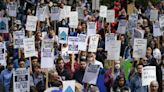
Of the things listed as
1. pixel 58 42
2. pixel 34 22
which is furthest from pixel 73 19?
pixel 58 42

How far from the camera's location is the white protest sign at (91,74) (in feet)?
52.1

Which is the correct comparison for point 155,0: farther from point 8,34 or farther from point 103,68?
point 103,68

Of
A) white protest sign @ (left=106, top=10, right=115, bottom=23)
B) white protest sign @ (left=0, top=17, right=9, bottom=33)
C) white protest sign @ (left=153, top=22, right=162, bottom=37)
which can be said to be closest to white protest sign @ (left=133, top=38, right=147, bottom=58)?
white protest sign @ (left=153, top=22, right=162, bottom=37)

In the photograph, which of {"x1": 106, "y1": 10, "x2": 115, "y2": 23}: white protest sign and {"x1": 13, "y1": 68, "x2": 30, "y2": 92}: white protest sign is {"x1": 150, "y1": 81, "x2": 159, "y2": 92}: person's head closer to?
{"x1": 13, "y1": 68, "x2": 30, "y2": 92}: white protest sign

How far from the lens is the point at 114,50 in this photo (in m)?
18.0

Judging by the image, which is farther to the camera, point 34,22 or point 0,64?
point 34,22

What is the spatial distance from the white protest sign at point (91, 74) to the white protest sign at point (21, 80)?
1552 mm

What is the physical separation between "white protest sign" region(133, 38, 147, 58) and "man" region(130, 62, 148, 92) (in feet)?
4.80

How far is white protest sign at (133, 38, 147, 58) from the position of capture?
1762cm

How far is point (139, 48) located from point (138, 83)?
193 centimetres

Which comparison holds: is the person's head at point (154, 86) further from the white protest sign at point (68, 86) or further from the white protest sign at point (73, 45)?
the white protest sign at point (73, 45)

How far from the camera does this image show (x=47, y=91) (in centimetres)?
1498

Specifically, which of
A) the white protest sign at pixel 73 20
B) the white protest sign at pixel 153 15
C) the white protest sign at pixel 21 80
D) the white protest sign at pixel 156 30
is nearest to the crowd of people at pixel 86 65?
the white protest sign at pixel 156 30

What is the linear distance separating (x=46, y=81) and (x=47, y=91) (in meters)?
0.83
